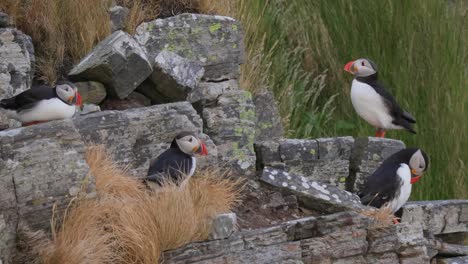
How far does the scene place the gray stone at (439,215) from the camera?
889 centimetres

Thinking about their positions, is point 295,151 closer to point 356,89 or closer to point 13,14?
point 356,89

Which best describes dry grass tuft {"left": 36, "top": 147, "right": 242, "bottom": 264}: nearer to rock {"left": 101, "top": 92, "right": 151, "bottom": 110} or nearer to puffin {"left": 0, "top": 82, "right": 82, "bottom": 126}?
puffin {"left": 0, "top": 82, "right": 82, "bottom": 126}

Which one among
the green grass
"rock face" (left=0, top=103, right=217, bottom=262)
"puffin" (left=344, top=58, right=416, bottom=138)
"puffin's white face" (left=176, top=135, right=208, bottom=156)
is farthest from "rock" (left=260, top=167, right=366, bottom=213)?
the green grass

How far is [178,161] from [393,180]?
5.82 ft

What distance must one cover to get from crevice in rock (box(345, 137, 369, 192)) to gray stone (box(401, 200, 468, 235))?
19.9 inches

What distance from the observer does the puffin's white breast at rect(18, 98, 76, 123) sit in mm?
7559

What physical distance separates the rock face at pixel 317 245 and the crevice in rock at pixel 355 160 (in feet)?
4.35

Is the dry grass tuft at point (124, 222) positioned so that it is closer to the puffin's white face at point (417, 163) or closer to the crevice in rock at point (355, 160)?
the puffin's white face at point (417, 163)

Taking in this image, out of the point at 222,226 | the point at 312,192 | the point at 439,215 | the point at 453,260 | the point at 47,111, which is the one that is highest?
the point at 47,111

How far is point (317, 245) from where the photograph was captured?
294 inches

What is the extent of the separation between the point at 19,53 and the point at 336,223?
2.58 m

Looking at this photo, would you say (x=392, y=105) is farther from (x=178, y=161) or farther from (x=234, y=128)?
(x=178, y=161)

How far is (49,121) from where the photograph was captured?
7418 mm

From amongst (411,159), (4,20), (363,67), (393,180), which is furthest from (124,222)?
(363,67)
